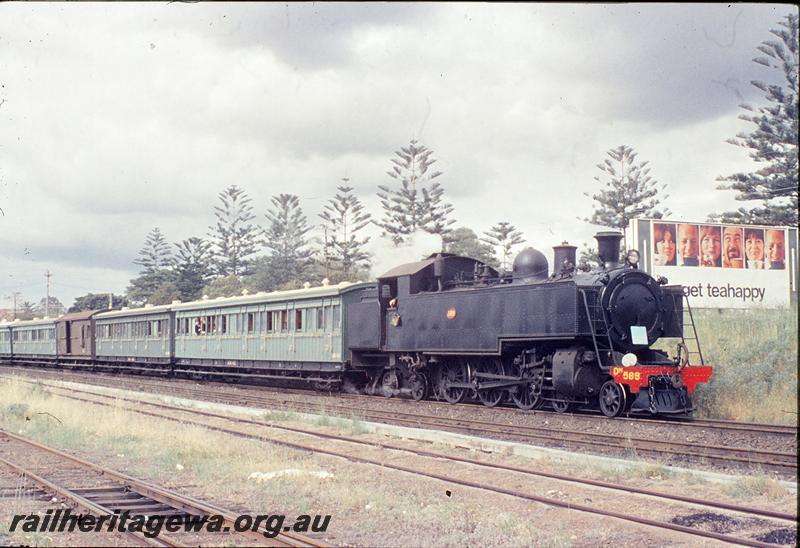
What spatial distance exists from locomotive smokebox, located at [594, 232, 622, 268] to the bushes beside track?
126 inches

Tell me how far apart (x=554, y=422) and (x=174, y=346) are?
19.7m

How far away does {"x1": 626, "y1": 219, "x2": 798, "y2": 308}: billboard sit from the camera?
22.7 meters

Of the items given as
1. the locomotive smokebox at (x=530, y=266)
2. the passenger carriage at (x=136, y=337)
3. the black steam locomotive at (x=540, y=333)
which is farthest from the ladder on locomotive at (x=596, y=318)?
the passenger carriage at (x=136, y=337)

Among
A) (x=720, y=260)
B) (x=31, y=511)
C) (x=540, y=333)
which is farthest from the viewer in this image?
(x=720, y=260)

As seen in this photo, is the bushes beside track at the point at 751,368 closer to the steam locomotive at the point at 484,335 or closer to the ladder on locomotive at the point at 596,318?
the steam locomotive at the point at 484,335

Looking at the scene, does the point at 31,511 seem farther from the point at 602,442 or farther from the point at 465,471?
the point at 602,442

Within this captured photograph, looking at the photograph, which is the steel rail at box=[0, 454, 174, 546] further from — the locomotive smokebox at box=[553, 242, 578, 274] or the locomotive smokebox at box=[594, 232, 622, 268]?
the locomotive smokebox at box=[594, 232, 622, 268]

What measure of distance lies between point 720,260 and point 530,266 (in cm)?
1092

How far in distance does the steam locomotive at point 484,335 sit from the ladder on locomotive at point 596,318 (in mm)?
21

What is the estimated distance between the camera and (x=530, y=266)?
15.3 metres

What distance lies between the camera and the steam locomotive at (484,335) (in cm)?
1356

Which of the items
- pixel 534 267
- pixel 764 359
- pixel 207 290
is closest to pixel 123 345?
pixel 207 290

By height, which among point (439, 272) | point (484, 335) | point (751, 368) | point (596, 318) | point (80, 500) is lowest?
point (80, 500)

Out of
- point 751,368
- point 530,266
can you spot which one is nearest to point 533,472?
point 530,266
